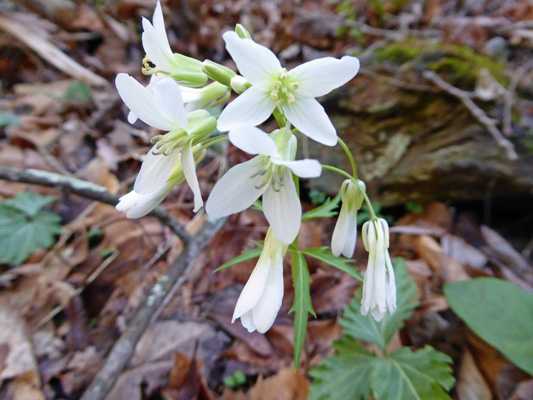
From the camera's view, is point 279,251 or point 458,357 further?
point 458,357

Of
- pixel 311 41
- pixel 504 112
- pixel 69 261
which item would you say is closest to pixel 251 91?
pixel 69 261

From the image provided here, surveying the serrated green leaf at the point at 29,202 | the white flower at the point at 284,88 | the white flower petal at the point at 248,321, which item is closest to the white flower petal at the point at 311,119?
the white flower at the point at 284,88

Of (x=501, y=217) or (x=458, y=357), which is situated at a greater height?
(x=458, y=357)

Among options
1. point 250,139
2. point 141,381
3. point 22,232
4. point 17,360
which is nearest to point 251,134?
point 250,139

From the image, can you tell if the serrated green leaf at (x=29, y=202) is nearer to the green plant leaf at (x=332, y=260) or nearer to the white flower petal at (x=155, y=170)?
the white flower petal at (x=155, y=170)

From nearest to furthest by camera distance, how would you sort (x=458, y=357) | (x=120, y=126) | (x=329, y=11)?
(x=458, y=357) → (x=120, y=126) → (x=329, y=11)

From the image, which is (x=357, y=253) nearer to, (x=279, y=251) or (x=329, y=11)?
(x=279, y=251)

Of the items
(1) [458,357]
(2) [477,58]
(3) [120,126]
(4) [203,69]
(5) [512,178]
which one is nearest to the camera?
(4) [203,69]
